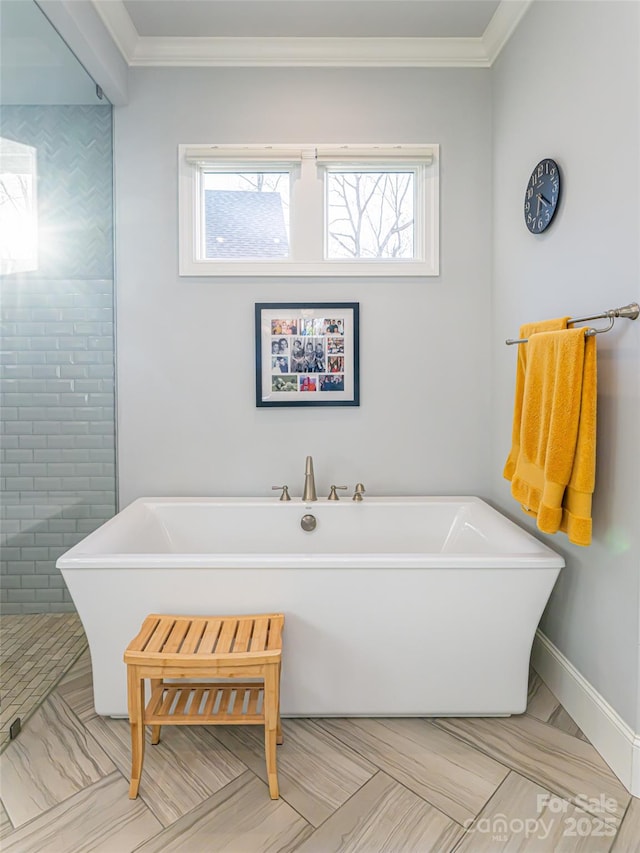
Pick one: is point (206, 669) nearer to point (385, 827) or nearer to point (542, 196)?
point (385, 827)

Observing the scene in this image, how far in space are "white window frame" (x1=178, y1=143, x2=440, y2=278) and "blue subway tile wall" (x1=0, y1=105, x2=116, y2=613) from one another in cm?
39

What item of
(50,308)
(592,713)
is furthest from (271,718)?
(50,308)

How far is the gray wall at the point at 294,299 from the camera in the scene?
2584 millimetres

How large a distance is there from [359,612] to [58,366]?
1598 mm

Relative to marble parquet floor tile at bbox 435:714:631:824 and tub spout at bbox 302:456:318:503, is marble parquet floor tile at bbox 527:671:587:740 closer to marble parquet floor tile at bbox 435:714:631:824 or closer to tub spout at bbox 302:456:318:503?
marble parquet floor tile at bbox 435:714:631:824

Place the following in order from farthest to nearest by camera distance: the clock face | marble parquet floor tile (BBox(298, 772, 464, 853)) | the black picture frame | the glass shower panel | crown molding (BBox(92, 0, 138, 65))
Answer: the black picture frame, crown molding (BBox(92, 0, 138, 65)), the clock face, the glass shower panel, marble parquet floor tile (BBox(298, 772, 464, 853))

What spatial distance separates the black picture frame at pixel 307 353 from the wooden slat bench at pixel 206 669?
124 cm

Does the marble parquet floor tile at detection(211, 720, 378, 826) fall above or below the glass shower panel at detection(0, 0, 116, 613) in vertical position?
below

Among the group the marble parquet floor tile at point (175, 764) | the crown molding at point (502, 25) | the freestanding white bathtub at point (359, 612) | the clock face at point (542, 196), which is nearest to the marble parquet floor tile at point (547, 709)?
the freestanding white bathtub at point (359, 612)

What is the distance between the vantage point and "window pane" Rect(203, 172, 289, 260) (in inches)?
105

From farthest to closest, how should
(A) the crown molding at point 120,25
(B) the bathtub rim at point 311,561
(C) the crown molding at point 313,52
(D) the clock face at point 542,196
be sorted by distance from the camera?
(C) the crown molding at point 313,52 → (A) the crown molding at point 120,25 → (D) the clock face at point 542,196 → (B) the bathtub rim at point 311,561

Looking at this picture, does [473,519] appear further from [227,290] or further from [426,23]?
[426,23]

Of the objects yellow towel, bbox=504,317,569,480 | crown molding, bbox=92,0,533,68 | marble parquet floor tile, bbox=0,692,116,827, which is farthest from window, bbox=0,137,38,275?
yellow towel, bbox=504,317,569,480

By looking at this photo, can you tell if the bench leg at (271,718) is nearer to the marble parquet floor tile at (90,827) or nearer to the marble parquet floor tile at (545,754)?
the marble parquet floor tile at (90,827)
